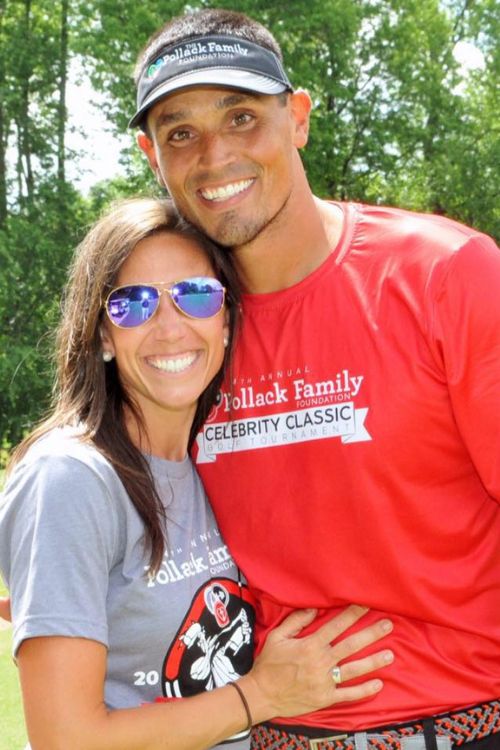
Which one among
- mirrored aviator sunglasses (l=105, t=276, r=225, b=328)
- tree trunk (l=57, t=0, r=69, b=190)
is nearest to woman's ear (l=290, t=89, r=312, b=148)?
mirrored aviator sunglasses (l=105, t=276, r=225, b=328)

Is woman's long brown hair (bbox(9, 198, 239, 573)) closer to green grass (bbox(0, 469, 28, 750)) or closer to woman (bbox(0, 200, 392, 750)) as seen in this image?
woman (bbox(0, 200, 392, 750))

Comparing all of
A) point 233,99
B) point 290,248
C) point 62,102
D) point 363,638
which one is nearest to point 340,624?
point 363,638

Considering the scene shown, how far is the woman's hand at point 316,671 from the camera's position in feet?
8.50

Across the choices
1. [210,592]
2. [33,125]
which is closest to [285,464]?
[210,592]

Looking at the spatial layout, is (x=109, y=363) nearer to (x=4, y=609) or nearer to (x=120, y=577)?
(x=120, y=577)

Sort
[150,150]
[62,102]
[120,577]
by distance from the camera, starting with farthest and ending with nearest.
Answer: [62,102] → [150,150] → [120,577]

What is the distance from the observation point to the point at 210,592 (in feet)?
8.80

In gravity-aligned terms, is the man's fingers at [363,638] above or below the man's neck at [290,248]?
below

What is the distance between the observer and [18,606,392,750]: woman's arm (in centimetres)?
225

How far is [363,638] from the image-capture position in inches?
102

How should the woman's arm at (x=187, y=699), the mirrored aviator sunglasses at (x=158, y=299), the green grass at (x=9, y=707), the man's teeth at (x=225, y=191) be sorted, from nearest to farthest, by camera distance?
the woman's arm at (x=187, y=699) < the mirrored aviator sunglasses at (x=158, y=299) < the man's teeth at (x=225, y=191) < the green grass at (x=9, y=707)

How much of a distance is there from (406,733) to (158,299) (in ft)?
4.40

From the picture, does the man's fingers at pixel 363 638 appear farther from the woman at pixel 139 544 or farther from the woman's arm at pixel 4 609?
the woman's arm at pixel 4 609

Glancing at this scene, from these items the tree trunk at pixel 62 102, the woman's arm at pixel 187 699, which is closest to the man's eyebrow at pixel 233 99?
the woman's arm at pixel 187 699
